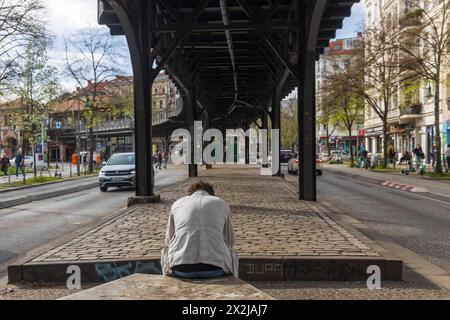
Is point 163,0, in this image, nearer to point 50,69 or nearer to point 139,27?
point 139,27

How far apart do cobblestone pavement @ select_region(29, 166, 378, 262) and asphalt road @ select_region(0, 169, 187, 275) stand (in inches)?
41.0

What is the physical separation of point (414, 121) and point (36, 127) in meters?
33.7

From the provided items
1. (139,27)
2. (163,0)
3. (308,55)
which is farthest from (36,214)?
(308,55)

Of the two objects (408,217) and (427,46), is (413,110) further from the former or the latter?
(408,217)

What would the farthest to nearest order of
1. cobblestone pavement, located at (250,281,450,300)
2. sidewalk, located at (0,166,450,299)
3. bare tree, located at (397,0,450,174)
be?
bare tree, located at (397,0,450,174) < sidewalk, located at (0,166,450,299) < cobblestone pavement, located at (250,281,450,300)

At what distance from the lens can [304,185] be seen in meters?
13.4

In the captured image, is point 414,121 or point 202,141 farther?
point 414,121

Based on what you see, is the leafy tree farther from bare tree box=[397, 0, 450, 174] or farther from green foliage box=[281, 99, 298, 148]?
green foliage box=[281, 99, 298, 148]

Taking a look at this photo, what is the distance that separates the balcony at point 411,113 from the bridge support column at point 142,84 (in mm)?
37154

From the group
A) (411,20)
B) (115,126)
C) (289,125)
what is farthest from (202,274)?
(289,125)

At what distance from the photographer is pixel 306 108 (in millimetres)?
Result: 13180

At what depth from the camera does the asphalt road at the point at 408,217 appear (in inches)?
319

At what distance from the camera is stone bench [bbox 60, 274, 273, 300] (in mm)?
3217

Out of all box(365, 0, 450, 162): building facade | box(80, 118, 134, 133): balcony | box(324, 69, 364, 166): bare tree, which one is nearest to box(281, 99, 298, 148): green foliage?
box(365, 0, 450, 162): building facade
